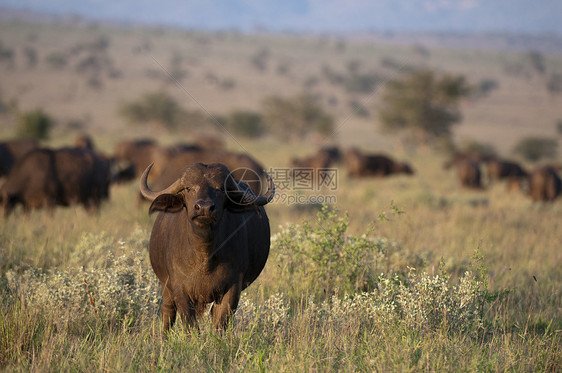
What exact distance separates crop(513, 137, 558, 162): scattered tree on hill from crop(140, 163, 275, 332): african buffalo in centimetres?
4801

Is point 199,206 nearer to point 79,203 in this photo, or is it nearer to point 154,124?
point 79,203

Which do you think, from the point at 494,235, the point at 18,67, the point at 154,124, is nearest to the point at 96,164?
the point at 494,235

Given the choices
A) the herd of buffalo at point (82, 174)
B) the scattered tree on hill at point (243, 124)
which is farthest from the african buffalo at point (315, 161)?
the scattered tree on hill at point (243, 124)

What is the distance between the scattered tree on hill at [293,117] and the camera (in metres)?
55.8

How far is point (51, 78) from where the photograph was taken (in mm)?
75438

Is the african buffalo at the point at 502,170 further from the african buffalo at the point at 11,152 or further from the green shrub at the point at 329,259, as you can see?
the african buffalo at the point at 11,152

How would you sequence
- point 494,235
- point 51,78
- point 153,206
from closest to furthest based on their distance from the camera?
point 153,206
point 494,235
point 51,78

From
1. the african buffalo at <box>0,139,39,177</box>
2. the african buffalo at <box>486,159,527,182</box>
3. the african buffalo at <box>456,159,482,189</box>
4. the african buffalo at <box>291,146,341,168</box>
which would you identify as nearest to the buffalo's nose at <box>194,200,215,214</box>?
the african buffalo at <box>0,139,39,177</box>

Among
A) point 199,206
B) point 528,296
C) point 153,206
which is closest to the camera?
point 199,206

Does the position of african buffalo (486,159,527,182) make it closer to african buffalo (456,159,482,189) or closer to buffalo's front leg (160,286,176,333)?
african buffalo (456,159,482,189)

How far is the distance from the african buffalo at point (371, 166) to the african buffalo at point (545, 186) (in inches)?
382

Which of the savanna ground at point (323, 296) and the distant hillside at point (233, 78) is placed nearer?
the savanna ground at point (323, 296)

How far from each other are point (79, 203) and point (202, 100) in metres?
68.3

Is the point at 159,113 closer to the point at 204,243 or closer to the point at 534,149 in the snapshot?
the point at 534,149
